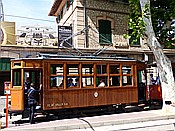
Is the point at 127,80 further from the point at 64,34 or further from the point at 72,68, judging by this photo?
the point at 64,34

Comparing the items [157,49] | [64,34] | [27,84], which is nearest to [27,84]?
[27,84]

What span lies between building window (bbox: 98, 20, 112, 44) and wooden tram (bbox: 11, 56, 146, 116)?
6405mm

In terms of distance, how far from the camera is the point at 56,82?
36.1ft

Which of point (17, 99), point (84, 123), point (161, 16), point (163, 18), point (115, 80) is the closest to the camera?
point (84, 123)

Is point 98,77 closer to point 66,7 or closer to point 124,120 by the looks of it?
point 124,120

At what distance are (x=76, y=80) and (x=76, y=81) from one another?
5 centimetres

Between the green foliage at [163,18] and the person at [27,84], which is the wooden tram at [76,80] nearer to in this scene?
the person at [27,84]

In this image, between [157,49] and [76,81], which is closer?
[76,81]

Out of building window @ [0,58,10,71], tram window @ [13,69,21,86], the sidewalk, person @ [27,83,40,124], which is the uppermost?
building window @ [0,58,10,71]

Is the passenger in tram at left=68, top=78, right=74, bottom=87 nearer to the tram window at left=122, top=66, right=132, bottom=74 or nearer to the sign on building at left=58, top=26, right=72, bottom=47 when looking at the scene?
the tram window at left=122, top=66, right=132, bottom=74

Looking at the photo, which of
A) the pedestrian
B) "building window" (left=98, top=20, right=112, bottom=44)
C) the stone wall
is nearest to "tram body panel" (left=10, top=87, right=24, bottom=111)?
the pedestrian

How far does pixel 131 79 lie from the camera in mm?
12906

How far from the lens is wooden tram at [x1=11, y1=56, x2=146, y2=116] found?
34.9ft

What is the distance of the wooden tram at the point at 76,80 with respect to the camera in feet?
34.9
